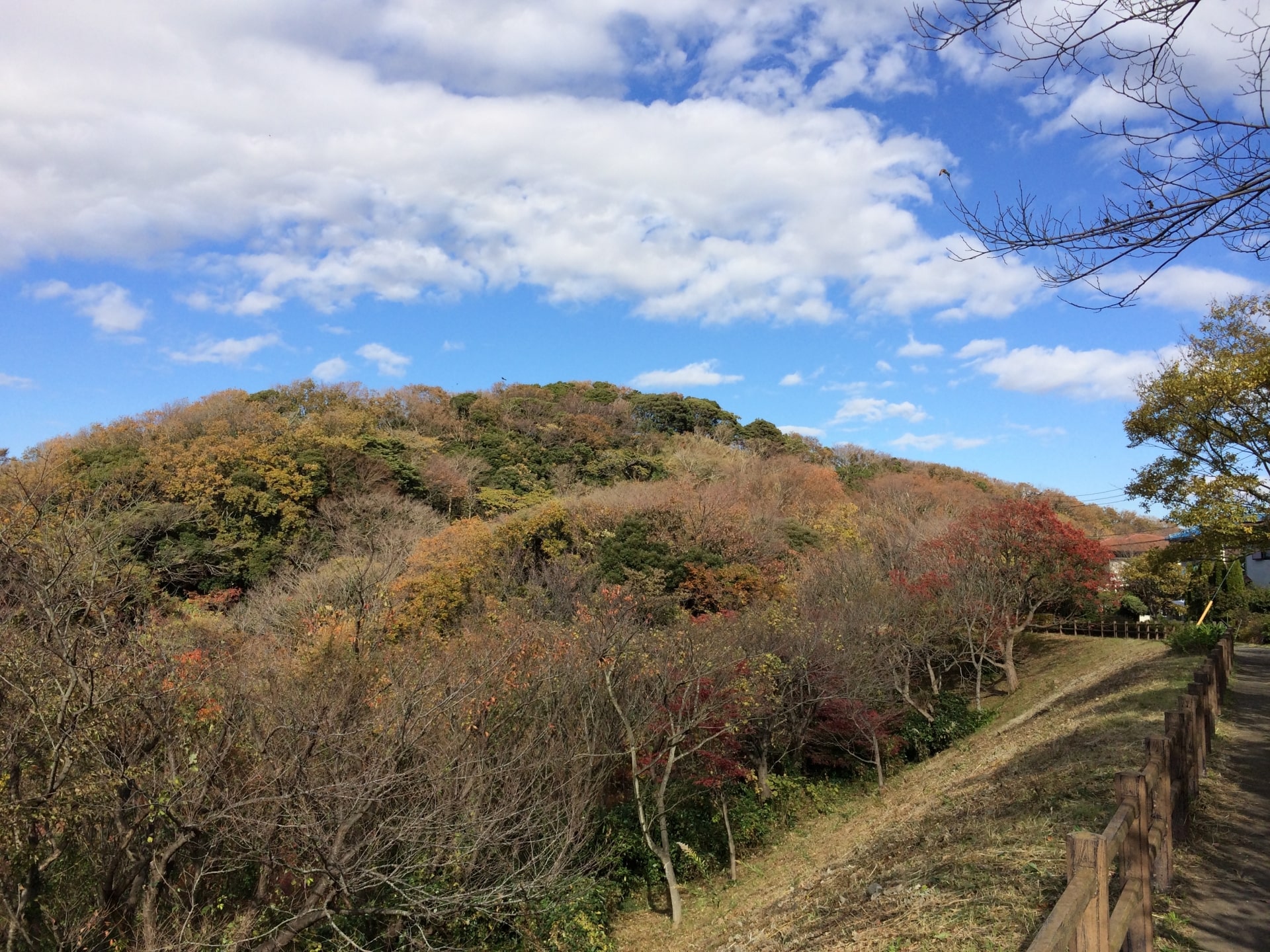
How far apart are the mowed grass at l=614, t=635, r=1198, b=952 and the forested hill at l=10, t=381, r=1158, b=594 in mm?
9399

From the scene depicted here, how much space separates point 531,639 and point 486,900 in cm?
675

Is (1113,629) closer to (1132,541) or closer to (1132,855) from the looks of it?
(1132,541)

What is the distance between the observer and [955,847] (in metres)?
6.58

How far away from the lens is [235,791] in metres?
7.36

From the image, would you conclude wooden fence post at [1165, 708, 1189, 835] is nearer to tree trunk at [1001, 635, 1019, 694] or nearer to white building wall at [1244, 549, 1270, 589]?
tree trunk at [1001, 635, 1019, 694]

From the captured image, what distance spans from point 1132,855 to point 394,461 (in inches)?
1245

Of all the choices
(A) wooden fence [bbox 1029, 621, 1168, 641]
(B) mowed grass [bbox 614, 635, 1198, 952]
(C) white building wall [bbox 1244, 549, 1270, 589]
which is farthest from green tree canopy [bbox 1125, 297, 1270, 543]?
(C) white building wall [bbox 1244, 549, 1270, 589]

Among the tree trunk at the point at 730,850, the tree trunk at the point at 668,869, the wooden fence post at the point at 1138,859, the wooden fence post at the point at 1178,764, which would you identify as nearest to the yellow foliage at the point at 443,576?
the tree trunk at the point at 730,850

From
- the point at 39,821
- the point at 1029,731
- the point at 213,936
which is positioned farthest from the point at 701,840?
the point at 39,821

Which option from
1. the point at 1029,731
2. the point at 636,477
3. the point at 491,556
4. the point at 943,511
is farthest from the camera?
the point at 636,477

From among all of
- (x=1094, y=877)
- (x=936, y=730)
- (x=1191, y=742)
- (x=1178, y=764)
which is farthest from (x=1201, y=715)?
(x=936, y=730)

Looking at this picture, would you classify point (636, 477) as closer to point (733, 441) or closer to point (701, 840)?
point (733, 441)

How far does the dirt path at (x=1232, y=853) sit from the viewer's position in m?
4.39

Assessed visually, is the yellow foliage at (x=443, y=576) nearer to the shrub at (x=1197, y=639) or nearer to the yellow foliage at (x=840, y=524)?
the yellow foliage at (x=840, y=524)
